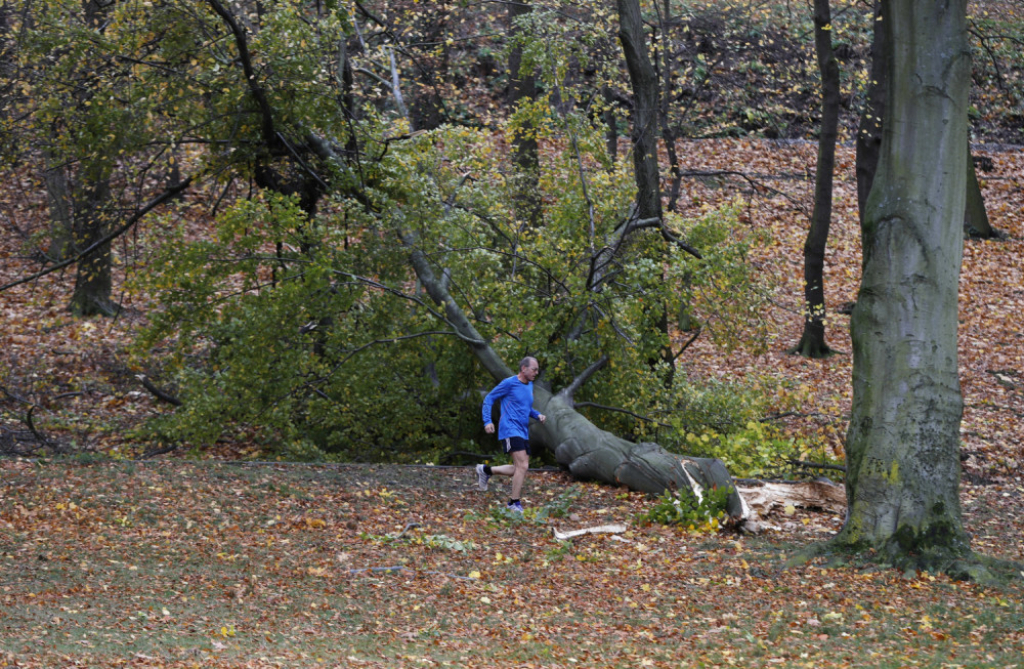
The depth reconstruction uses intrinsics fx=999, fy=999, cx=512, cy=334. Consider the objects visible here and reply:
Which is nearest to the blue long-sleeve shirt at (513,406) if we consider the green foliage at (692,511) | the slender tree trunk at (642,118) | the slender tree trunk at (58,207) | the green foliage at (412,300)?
the green foliage at (692,511)

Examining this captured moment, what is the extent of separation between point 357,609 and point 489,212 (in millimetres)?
A: 6791

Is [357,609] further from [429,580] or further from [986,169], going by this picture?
[986,169]

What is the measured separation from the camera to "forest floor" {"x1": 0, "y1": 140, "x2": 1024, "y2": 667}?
5.87 m

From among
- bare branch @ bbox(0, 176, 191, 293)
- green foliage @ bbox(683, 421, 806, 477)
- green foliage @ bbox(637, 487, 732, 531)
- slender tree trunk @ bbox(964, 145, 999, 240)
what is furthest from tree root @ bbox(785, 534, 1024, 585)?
slender tree trunk @ bbox(964, 145, 999, 240)

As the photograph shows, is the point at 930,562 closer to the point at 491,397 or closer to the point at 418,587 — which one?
the point at 418,587

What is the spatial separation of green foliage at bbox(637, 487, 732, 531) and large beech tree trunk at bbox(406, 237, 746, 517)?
0.12 meters

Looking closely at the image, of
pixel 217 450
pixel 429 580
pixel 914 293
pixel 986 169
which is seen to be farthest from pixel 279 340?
pixel 986 169

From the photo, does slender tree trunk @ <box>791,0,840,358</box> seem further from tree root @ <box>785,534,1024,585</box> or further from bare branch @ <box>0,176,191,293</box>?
bare branch @ <box>0,176,191,293</box>

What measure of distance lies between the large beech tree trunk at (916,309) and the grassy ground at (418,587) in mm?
523

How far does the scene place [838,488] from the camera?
10.3m

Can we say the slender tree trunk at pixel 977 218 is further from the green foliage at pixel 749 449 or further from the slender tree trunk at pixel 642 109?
the green foliage at pixel 749 449

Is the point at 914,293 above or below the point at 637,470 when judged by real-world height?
above

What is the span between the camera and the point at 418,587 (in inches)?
290

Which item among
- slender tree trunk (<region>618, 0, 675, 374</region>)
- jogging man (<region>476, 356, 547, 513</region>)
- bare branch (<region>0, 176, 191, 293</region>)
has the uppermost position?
slender tree trunk (<region>618, 0, 675, 374</region>)
